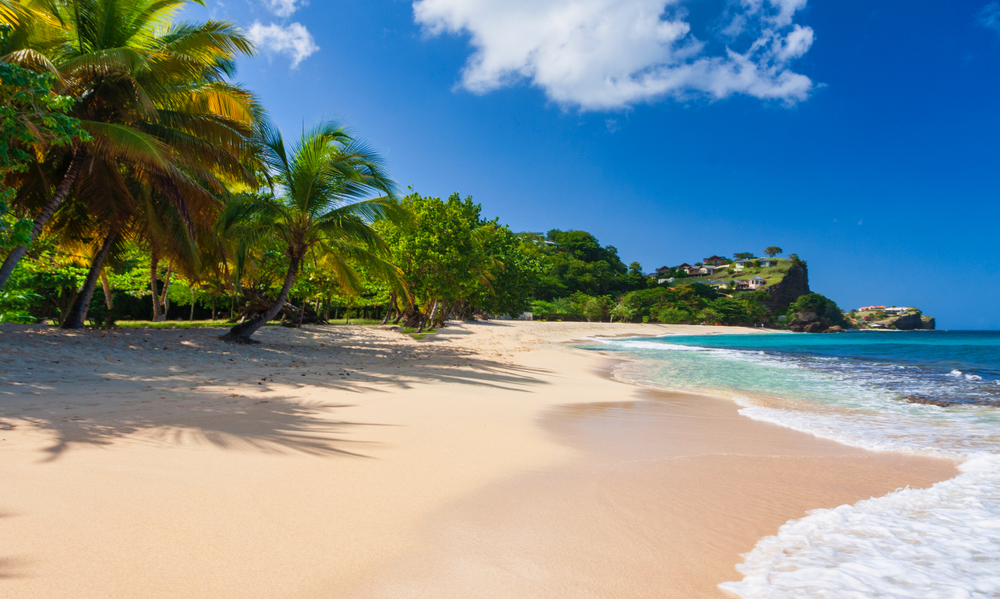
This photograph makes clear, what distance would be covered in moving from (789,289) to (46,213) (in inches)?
4893

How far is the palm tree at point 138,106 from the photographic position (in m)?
7.82

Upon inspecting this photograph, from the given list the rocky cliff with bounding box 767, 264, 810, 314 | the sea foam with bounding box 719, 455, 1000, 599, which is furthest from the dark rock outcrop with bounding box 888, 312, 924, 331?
the sea foam with bounding box 719, 455, 1000, 599

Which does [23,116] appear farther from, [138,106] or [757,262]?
[757,262]

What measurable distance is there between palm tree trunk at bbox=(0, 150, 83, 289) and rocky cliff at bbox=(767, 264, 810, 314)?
110090mm

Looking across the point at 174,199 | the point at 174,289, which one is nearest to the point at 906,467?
the point at 174,199

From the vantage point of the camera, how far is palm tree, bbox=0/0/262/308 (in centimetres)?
782

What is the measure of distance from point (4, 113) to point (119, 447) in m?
3.61

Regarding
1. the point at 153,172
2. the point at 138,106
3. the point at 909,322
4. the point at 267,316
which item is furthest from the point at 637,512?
the point at 909,322

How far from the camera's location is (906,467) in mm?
4090

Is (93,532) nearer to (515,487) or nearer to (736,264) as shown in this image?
(515,487)

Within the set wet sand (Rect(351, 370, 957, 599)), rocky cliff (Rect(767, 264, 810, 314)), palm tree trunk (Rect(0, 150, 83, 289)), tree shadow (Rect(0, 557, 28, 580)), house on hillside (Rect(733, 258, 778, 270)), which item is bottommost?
wet sand (Rect(351, 370, 957, 599))

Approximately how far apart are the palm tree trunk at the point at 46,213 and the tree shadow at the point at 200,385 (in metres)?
1.15

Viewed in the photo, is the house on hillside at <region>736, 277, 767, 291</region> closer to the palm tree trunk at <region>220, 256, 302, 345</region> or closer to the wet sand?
the palm tree trunk at <region>220, 256, 302, 345</region>

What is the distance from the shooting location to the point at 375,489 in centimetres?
285
